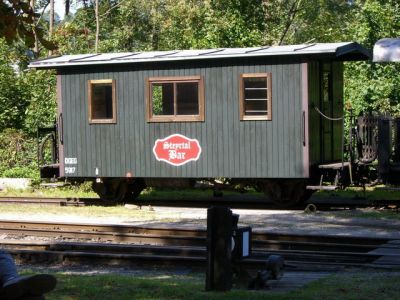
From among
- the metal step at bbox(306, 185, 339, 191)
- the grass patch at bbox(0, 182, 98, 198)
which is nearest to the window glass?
the grass patch at bbox(0, 182, 98, 198)

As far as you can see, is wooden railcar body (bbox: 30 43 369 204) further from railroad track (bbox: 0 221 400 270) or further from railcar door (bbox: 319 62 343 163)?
railroad track (bbox: 0 221 400 270)

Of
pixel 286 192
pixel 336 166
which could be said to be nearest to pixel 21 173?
pixel 286 192

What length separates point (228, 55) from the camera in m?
16.8

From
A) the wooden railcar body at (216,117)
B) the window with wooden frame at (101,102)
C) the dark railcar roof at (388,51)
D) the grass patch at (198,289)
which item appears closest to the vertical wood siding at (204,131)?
the wooden railcar body at (216,117)

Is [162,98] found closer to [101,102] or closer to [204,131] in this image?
[204,131]

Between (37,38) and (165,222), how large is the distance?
8.33 metres

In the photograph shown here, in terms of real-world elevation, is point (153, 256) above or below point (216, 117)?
below

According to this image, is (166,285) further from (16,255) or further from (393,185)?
(393,185)

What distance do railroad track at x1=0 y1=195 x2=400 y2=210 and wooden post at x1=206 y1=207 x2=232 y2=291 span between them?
8.48 meters

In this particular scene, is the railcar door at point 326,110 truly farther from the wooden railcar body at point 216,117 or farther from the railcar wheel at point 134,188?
the railcar wheel at point 134,188

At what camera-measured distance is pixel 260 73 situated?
54.9 feet

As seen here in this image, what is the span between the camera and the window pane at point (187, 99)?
1739 centimetres

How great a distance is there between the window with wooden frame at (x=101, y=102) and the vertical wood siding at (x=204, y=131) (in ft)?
0.45

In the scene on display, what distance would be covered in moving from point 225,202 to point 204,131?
1715 mm
